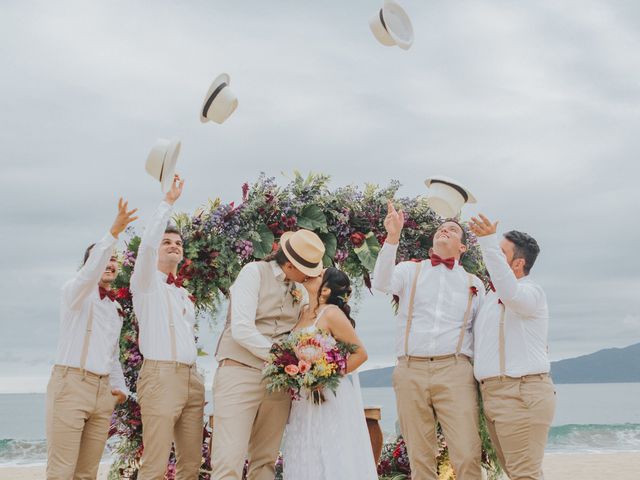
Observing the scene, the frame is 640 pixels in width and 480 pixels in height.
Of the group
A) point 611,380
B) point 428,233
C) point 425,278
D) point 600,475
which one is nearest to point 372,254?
point 428,233

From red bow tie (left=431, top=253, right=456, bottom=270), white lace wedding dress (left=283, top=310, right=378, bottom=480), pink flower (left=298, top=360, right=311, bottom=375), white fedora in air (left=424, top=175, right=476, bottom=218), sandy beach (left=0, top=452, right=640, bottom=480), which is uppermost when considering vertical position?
white fedora in air (left=424, top=175, right=476, bottom=218)

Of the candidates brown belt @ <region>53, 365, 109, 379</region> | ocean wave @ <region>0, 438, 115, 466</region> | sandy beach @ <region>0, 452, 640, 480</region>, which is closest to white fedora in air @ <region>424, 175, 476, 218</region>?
brown belt @ <region>53, 365, 109, 379</region>

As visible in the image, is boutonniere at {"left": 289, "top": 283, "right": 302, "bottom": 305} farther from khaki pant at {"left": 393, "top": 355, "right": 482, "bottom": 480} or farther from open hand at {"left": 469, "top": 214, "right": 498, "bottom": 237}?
open hand at {"left": 469, "top": 214, "right": 498, "bottom": 237}

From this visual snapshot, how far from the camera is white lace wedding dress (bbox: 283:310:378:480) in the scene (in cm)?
536

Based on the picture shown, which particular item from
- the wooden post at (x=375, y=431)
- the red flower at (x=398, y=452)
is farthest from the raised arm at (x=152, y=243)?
the red flower at (x=398, y=452)

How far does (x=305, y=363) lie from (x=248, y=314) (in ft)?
1.97

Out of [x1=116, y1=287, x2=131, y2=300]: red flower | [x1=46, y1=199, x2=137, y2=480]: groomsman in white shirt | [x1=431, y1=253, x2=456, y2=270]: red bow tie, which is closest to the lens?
[x1=46, y1=199, x2=137, y2=480]: groomsman in white shirt

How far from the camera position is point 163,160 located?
5734 millimetres

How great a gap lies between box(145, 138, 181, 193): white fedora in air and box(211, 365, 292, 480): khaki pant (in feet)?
4.95

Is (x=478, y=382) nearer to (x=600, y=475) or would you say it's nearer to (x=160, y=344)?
(x=160, y=344)

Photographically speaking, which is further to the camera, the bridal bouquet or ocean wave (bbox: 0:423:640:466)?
ocean wave (bbox: 0:423:640:466)

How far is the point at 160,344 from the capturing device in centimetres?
574

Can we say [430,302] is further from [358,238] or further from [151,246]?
[151,246]

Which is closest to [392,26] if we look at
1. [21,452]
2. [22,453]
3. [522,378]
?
[522,378]
